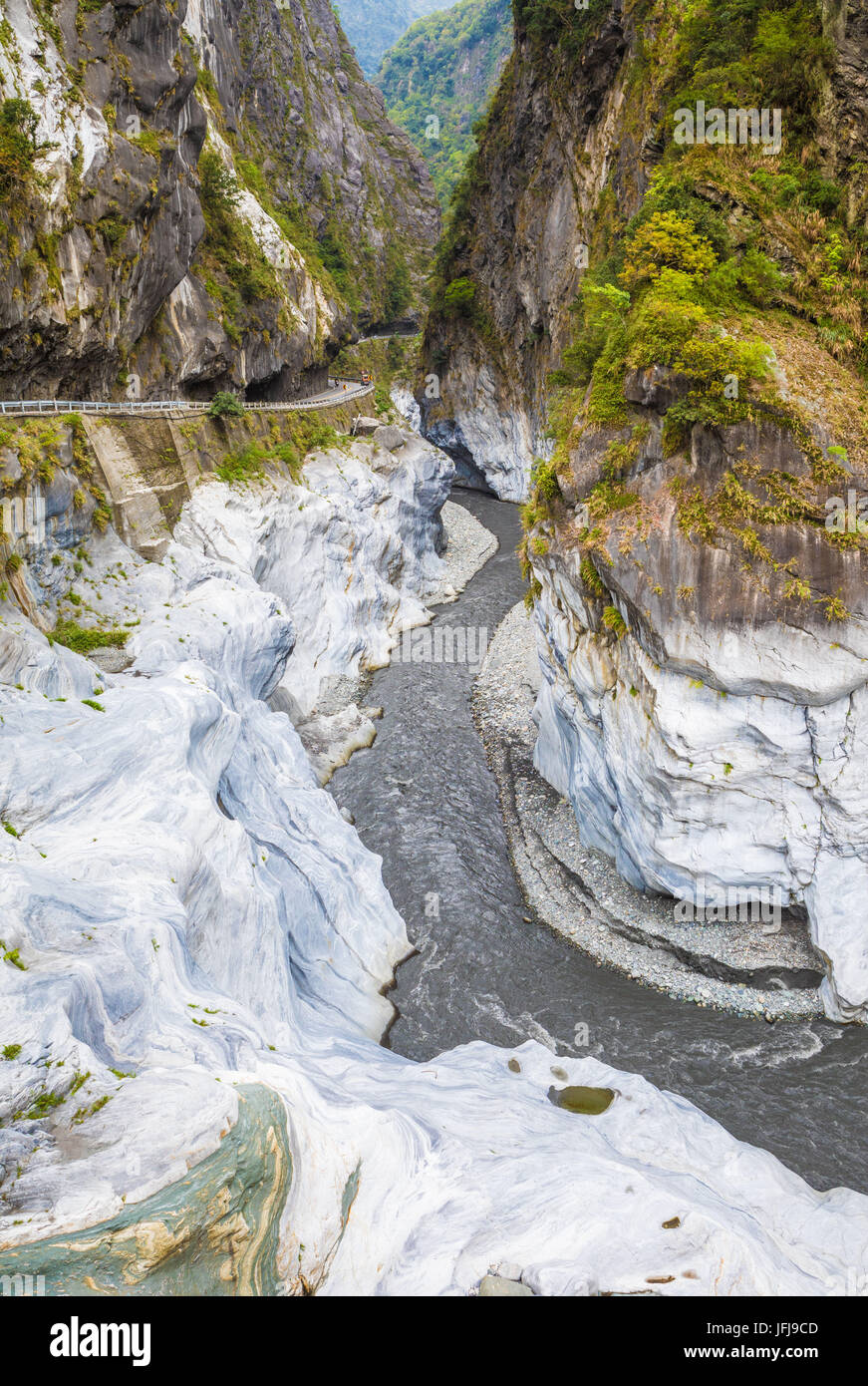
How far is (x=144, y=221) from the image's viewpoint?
25.8 metres

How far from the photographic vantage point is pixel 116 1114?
7.89 meters

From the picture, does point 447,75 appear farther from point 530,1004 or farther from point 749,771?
point 530,1004

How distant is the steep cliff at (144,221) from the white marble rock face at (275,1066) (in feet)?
38.0

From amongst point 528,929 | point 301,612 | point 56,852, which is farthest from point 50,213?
point 528,929

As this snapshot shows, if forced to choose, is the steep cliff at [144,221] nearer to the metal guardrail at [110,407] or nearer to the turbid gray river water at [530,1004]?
the metal guardrail at [110,407]

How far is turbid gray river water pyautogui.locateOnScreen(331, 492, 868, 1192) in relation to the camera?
12.8 m

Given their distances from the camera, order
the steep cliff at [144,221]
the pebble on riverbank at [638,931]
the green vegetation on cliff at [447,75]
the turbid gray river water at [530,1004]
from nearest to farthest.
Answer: the turbid gray river water at [530,1004] → the pebble on riverbank at [638,931] → the steep cliff at [144,221] → the green vegetation on cliff at [447,75]

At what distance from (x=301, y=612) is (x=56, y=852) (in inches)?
815

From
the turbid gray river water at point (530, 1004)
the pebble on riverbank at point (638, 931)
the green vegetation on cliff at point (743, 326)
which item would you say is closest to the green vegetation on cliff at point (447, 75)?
the green vegetation on cliff at point (743, 326)

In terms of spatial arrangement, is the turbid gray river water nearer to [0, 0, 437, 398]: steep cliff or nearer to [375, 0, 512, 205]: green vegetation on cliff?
[0, 0, 437, 398]: steep cliff

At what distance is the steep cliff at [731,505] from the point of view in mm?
14117

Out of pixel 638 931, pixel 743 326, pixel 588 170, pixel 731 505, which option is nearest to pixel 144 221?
pixel 743 326

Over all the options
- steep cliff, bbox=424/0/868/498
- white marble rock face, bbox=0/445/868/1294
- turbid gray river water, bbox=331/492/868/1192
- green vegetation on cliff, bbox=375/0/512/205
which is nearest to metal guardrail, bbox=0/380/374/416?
white marble rock face, bbox=0/445/868/1294
